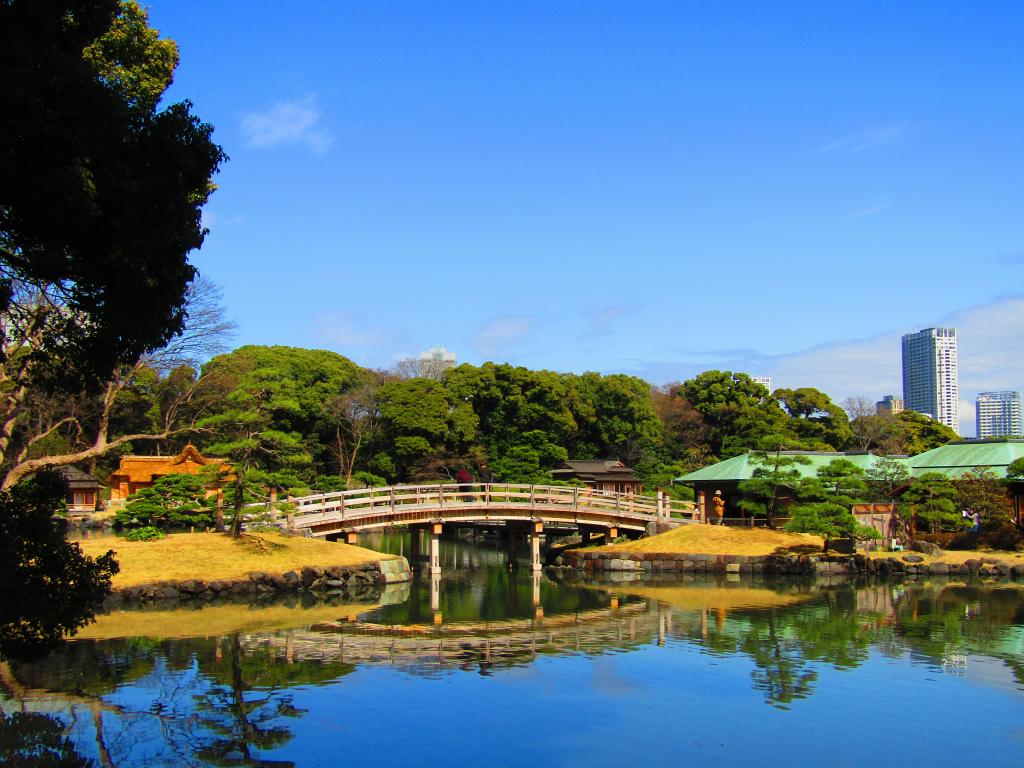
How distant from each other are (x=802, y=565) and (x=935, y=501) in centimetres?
568

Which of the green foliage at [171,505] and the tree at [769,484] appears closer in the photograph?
the green foliage at [171,505]

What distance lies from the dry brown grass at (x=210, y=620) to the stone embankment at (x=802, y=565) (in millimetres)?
11236

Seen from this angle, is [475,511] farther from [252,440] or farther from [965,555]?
[965,555]

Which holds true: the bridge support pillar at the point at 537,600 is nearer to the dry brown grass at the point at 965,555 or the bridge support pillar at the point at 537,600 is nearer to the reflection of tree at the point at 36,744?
the dry brown grass at the point at 965,555

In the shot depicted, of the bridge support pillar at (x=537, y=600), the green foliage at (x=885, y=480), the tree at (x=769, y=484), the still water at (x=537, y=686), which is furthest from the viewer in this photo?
the green foliage at (x=885, y=480)

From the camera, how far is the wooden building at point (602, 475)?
146 feet

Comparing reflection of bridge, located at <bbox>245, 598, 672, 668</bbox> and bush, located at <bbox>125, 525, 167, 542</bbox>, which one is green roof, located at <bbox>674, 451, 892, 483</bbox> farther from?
bush, located at <bbox>125, 525, 167, 542</bbox>

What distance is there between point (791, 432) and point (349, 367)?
27.2m

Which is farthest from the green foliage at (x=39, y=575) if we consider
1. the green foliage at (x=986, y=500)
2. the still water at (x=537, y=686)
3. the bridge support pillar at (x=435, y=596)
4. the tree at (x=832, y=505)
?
the green foliage at (x=986, y=500)

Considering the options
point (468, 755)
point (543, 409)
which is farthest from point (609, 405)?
point (468, 755)

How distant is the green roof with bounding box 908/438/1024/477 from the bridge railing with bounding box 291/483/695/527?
388 inches

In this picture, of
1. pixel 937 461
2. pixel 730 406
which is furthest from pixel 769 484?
pixel 730 406

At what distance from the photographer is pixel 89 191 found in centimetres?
810

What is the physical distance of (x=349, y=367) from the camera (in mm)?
58531
